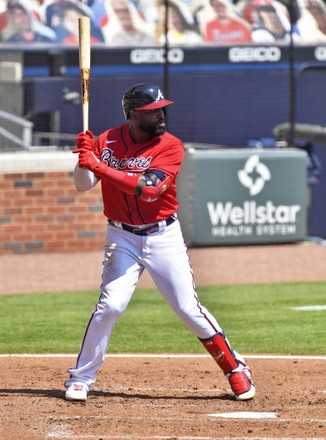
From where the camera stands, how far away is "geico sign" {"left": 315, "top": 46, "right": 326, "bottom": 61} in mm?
17875

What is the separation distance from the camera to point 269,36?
1741 cm

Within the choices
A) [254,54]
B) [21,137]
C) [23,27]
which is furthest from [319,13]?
[21,137]

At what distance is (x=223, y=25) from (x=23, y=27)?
3062 millimetres

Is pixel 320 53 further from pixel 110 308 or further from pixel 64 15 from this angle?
pixel 110 308

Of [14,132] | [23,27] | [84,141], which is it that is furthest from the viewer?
[14,132]

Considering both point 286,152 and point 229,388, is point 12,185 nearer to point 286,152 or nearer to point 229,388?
point 286,152

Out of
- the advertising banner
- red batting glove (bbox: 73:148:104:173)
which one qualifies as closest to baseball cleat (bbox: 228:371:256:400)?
red batting glove (bbox: 73:148:104:173)

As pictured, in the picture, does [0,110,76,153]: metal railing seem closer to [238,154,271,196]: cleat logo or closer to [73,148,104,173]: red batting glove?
[238,154,271,196]: cleat logo

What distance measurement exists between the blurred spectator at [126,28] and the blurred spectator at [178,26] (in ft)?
0.84

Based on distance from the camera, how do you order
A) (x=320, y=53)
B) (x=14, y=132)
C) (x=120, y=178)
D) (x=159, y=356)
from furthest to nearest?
1. (x=320, y=53)
2. (x=14, y=132)
3. (x=159, y=356)
4. (x=120, y=178)

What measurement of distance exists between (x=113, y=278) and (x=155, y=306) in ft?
15.8

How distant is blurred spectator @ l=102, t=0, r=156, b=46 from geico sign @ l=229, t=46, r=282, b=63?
157cm

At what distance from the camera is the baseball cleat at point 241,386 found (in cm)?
693

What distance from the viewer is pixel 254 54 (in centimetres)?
1786
